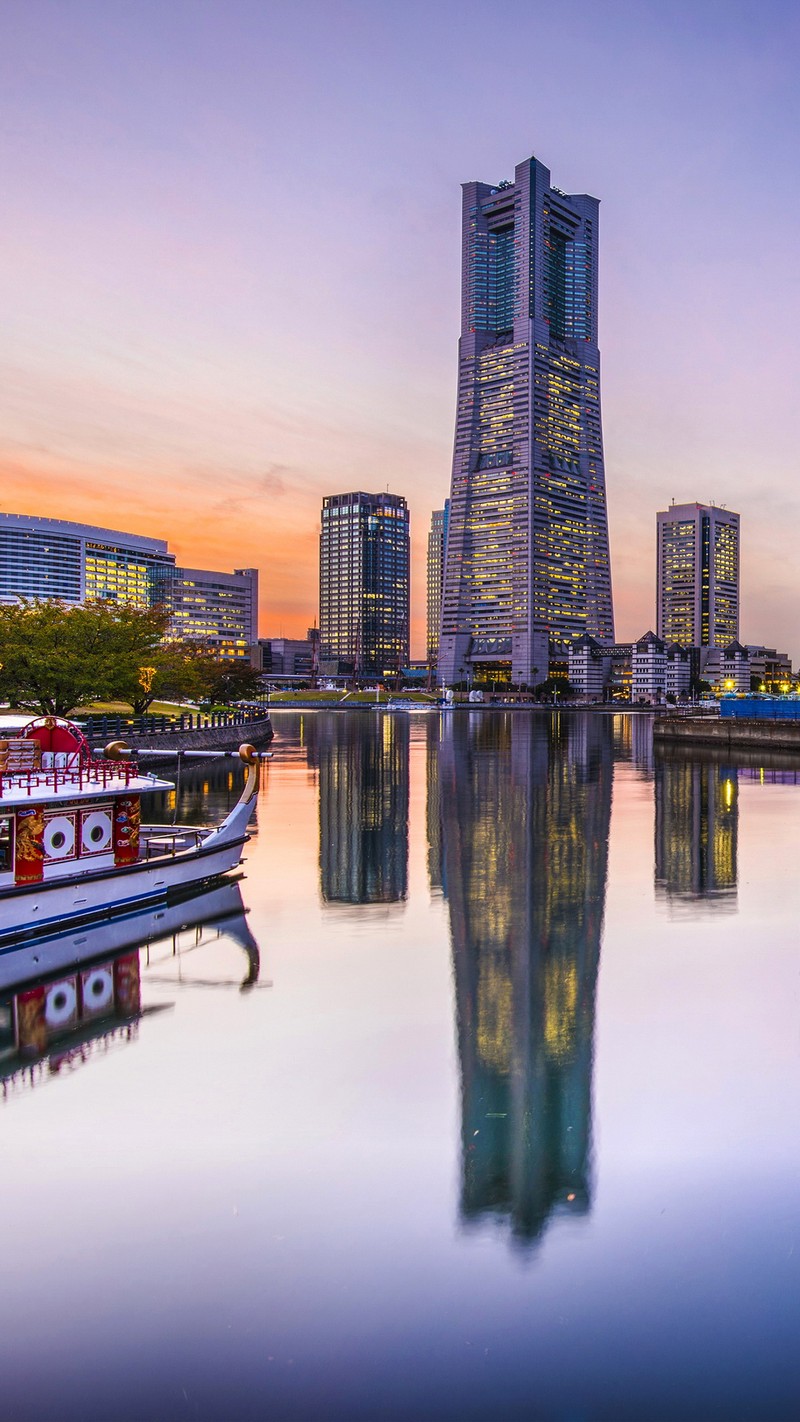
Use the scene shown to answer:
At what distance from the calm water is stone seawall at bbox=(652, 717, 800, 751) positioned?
75318mm

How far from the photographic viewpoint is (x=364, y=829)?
1537 inches

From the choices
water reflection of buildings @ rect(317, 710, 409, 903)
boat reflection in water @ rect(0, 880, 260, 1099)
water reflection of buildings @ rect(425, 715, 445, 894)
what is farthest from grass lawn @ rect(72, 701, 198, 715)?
boat reflection in water @ rect(0, 880, 260, 1099)

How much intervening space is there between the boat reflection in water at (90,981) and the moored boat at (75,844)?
71 centimetres

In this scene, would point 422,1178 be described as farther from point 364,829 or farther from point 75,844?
point 364,829

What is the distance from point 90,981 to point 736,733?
90442 millimetres

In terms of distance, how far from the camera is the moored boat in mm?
21828

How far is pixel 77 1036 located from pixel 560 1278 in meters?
10.3

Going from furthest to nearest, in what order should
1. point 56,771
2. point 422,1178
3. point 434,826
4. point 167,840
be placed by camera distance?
1. point 434,826
2. point 167,840
3. point 56,771
4. point 422,1178

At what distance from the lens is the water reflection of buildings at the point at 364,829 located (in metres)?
28.0

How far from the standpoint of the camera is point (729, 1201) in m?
10.6

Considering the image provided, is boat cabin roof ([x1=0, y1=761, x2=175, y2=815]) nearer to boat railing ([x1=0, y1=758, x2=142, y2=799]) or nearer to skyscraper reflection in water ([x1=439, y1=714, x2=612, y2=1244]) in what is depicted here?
boat railing ([x1=0, y1=758, x2=142, y2=799])

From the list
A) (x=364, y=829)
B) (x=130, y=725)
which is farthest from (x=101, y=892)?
(x=130, y=725)

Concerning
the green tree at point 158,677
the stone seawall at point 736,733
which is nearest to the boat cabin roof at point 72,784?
the green tree at point 158,677

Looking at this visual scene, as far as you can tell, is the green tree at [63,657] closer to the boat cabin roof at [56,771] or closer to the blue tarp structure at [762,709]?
the boat cabin roof at [56,771]
